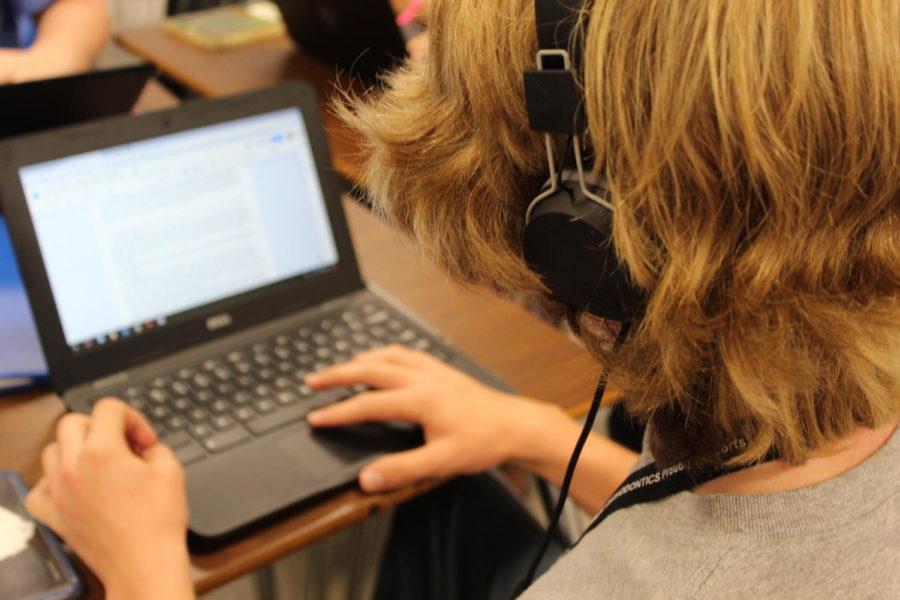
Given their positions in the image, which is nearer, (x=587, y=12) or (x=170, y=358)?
(x=587, y=12)

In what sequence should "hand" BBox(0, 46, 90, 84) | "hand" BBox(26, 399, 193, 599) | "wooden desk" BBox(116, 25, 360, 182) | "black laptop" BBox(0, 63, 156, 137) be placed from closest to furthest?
1. "hand" BBox(26, 399, 193, 599)
2. "black laptop" BBox(0, 63, 156, 137)
3. "hand" BBox(0, 46, 90, 84)
4. "wooden desk" BBox(116, 25, 360, 182)

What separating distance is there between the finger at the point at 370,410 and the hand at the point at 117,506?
14 cm

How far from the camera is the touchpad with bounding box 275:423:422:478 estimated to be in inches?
31.9

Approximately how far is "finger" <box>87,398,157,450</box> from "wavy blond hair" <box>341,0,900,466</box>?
1.10 ft

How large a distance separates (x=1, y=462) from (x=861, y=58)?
2.57 ft

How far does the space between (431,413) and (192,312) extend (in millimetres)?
281

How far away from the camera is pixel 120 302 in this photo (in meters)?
0.90

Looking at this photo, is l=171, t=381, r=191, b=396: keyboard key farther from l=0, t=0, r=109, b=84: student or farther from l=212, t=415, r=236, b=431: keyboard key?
l=0, t=0, r=109, b=84: student

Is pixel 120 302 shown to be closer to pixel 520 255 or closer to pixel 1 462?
pixel 1 462

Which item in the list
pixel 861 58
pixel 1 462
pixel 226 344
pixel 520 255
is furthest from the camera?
pixel 226 344

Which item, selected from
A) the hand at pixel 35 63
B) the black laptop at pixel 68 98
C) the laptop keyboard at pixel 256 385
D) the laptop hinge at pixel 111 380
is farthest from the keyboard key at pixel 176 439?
the hand at pixel 35 63

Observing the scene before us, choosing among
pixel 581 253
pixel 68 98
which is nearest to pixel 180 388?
pixel 68 98

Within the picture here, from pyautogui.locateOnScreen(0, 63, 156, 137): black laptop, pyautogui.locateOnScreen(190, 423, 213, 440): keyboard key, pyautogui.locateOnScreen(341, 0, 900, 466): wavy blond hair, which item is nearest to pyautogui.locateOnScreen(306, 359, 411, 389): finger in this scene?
pyautogui.locateOnScreen(190, 423, 213, 440): keyboard key

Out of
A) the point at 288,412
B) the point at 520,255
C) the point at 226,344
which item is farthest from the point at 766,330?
the point at 226,344
